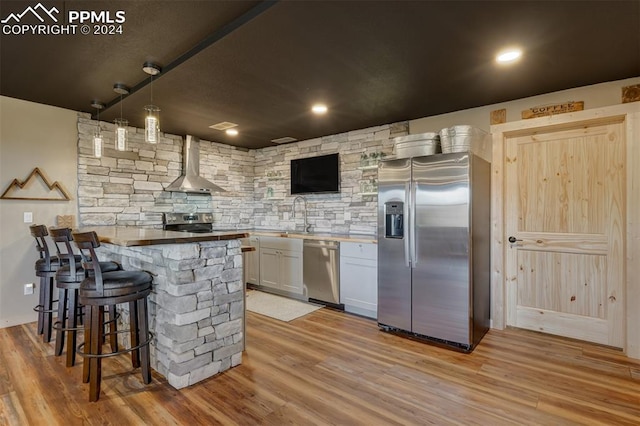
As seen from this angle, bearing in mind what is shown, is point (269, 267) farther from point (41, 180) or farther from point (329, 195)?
point (41, 180)

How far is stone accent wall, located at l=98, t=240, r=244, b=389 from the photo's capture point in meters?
2.26

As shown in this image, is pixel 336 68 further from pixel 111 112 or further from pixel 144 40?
pixel 111 112

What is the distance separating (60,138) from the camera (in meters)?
3.81

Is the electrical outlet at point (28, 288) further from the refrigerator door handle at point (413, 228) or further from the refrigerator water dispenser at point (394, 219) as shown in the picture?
the refrigerator door handle at point (413, 228)

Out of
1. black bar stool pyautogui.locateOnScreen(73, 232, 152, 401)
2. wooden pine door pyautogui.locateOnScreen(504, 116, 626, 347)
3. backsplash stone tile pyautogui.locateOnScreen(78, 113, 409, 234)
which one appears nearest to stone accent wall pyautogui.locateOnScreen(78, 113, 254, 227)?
backsplash stone tile pyautogui.locateOnScreen(78, 113, 409, 234)

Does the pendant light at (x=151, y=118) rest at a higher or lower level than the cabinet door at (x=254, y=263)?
higher

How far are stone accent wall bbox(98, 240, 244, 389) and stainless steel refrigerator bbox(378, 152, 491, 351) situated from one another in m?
1.59

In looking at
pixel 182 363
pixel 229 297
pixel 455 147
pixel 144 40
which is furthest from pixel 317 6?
pixel 182 363

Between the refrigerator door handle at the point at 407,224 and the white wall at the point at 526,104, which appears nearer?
the white wall at the point at 526,104

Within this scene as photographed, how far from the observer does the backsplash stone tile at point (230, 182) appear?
4156mm

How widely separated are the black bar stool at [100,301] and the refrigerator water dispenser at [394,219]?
7.43 ft

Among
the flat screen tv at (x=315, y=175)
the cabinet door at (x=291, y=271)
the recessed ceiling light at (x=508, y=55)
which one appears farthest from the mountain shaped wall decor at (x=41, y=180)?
the recessed ceiling light at (x=508, y=55)

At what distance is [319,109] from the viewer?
3.75 meters

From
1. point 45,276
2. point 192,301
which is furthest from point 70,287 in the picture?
point 192,301
